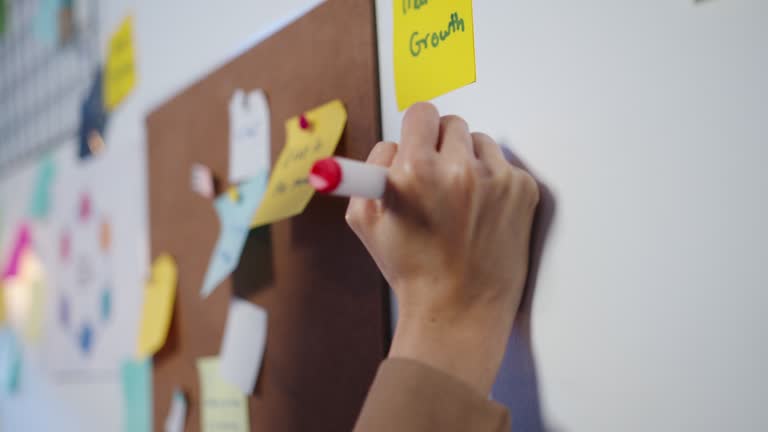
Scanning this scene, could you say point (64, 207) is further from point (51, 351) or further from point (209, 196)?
point (209, 196)

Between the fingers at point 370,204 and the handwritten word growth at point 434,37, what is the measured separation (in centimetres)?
10

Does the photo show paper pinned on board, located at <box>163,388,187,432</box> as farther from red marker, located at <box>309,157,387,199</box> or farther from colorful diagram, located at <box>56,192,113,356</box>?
red marker, located at <box>309,157,387,199</box>

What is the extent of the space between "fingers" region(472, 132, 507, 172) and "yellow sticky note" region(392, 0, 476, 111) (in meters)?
0.06

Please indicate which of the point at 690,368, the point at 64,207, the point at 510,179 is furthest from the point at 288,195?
the point at 64,207

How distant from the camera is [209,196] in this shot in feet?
2.23

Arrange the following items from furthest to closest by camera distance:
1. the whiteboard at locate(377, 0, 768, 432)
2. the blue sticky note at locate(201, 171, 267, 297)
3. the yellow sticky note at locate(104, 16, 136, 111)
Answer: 1. the yellow sticky note at locate(104, 16, 136, 111)
2. the blue sticky note at locate(201, 171, 267, 297)
3. the whiteboard at locate(377, 0, 768, 432)

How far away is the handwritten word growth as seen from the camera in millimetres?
437

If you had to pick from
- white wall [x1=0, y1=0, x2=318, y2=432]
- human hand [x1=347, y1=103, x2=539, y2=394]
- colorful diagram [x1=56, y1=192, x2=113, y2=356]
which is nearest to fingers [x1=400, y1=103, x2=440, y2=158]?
human hand [x1=347, y1=103, x2=539, y2=394]

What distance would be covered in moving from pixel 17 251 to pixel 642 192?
1.27 m

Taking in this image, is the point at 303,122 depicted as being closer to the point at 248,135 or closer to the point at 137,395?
the point at 248,135

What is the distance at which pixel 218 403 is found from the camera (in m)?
0.65

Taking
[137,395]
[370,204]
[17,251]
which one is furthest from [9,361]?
[370,204]

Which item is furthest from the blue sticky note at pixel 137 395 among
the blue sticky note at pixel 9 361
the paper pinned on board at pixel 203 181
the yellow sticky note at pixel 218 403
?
the blue sticky note at pixel 9 361

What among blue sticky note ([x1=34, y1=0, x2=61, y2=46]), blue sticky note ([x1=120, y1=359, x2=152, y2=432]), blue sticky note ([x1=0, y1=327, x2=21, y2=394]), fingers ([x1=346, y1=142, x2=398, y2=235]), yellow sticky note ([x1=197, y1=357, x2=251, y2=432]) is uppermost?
blue sticky note ([x1=34, y1=0, x2=61, y2=46])
